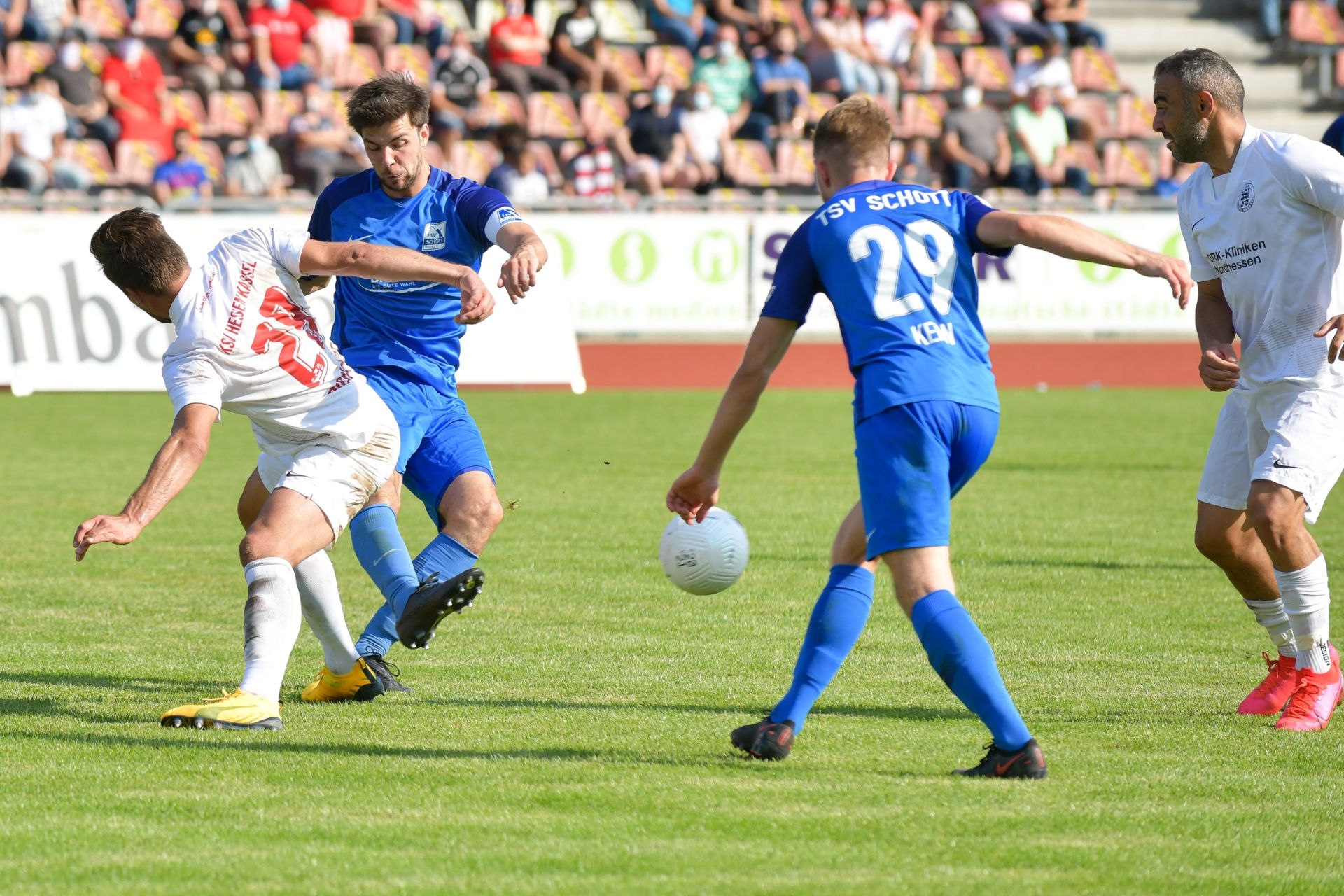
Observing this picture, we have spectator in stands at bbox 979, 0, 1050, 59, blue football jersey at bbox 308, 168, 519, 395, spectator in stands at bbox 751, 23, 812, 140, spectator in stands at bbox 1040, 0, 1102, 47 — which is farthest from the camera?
spectator in stands at bbox 1040, 0, 1102, 47

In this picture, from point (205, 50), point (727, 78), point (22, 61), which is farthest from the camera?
point (727, 78)

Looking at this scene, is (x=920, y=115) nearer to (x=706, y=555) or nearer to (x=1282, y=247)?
(x=1282, y=247)

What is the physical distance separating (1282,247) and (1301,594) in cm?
112

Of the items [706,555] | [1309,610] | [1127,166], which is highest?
[706,555]

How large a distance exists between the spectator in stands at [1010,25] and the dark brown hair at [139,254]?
72.8 ft

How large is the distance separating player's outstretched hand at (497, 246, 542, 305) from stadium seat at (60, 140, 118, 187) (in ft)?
52.4

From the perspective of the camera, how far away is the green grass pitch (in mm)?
3982

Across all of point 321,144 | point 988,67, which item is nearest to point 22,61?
point 321,144

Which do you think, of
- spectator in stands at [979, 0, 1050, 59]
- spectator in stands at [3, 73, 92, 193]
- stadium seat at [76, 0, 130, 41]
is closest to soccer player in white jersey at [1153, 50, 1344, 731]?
spectator in stands at [3, 73, 92, 193]

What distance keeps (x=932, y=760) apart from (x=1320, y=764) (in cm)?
113

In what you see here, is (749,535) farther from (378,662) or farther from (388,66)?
(388,66)

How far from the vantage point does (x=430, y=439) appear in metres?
6.40

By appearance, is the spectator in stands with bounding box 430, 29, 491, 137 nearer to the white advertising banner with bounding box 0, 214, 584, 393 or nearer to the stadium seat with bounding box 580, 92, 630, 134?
the stadium seat with bounding box 580, 92, 630, 134

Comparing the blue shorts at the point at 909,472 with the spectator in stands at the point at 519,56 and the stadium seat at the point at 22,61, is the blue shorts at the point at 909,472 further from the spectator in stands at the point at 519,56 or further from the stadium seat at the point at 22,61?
the stadium seat at the point at 22,61
